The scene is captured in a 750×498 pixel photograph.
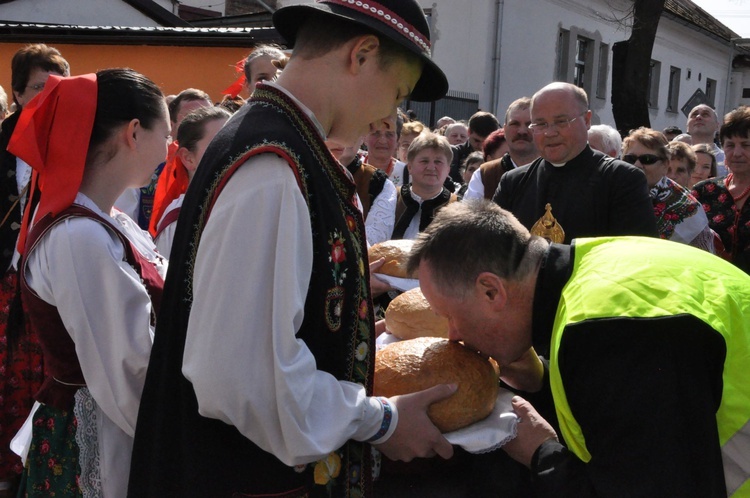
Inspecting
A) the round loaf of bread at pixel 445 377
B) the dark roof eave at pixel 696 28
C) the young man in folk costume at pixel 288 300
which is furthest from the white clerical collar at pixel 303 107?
the dark roof eave at pixel 696 28

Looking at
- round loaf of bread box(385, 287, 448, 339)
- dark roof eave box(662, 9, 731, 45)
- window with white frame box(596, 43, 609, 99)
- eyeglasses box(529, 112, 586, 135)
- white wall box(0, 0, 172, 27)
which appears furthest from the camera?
dark roof eave box(662, 9, 731, 45)

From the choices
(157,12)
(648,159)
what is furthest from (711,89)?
(648,159)

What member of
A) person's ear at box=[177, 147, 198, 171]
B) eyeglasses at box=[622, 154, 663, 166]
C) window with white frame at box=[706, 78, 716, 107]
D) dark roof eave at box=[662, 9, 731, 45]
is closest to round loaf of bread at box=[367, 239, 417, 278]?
person's ear at box=[177, 147, 198, 171]

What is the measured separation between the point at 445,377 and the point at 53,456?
1.17 metres

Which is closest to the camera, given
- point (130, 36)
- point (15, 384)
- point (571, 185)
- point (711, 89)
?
point (15, 384)

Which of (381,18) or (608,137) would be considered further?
(608,137)

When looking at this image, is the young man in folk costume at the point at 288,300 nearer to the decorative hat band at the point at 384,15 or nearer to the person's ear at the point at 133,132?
the decorative hat band at the point at 384,15

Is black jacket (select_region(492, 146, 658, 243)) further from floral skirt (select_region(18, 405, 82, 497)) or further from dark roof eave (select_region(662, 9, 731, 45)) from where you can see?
dark roof eave (select_region(662, 9, 731, 45))

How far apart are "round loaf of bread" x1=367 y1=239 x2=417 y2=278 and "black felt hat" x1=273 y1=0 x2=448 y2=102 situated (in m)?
0.96

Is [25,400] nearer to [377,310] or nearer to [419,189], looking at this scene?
[377,310]

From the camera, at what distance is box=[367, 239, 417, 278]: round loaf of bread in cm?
253

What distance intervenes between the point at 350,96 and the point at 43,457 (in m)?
1.40

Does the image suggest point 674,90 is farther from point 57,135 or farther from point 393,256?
point 57,135

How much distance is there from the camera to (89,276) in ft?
6.25
